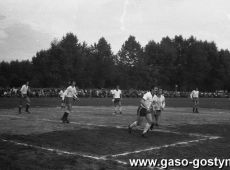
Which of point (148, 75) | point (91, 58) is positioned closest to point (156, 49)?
point (148, 75)

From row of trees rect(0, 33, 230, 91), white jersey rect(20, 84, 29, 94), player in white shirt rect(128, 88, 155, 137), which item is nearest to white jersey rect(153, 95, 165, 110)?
player in white shirt rect(128, 88, 155, 137)

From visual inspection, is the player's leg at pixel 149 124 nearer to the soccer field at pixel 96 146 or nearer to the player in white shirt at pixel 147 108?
the player in white shirt at pixel 147 108

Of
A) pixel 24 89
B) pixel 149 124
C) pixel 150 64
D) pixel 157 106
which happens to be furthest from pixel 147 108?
pixel 150 64

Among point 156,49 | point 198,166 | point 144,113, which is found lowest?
point 198,166

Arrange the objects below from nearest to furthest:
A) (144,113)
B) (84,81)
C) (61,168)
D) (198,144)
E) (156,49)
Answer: (61,168) < (198,144) < (144,113) < (84,81) < (156,49)

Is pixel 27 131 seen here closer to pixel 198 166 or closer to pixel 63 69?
pixel 198 166

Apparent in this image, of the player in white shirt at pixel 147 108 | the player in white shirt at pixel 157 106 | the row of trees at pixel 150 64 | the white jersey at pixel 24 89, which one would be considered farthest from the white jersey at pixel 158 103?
the row of trees at pixel 150 64

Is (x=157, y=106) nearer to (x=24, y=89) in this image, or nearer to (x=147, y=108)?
(x=147, y=108)

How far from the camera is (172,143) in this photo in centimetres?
1207

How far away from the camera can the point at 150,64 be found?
102m

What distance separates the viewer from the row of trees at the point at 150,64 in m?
94.9

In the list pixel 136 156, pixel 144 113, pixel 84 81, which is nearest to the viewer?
pixel 136 156

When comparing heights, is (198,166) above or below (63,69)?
below

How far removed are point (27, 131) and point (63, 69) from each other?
72.1m
